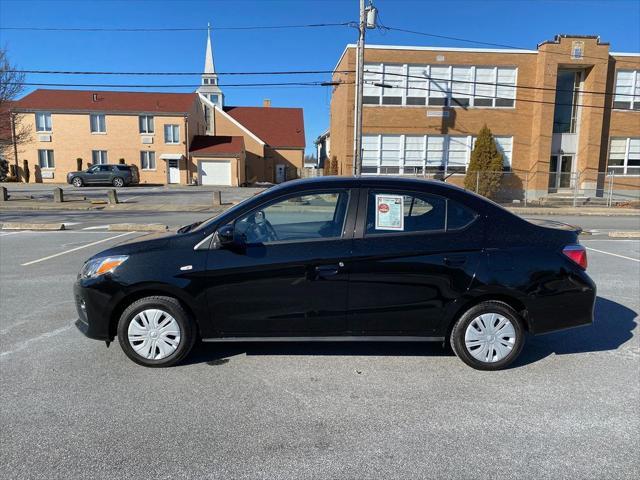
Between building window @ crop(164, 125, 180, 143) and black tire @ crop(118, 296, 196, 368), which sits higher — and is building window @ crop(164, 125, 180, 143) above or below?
above

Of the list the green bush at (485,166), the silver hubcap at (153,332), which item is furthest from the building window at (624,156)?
the silver hubcap at (153,332)

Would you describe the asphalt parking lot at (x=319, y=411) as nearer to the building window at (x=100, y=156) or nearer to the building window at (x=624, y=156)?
the building window at (x=624, y=156)

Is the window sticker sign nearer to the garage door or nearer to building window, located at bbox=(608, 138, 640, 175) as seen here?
building window, located at bbox=(608, 138, 640, 175)

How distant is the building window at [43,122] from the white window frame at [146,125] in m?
7.73

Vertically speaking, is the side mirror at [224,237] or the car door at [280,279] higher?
the side mirror at [224,237]

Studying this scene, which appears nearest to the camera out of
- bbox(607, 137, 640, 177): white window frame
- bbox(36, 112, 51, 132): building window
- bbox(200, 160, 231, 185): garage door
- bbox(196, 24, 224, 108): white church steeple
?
bbox(607, 137, 640, 177): white window frame

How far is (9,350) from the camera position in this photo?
425 cm

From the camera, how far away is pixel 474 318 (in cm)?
385

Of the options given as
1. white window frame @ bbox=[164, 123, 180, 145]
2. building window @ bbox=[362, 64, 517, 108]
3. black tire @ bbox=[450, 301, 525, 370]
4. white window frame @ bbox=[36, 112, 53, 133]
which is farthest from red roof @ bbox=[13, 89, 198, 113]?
black tire @ bbox=[450, 301, 525, 370]

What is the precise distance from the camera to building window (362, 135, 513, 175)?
84.6 feet

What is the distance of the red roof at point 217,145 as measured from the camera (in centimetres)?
4066

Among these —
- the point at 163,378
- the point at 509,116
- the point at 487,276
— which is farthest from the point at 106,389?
the point at 509,116

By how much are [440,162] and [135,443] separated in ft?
82.5

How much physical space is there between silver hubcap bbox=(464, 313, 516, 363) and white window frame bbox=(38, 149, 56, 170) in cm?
4372
